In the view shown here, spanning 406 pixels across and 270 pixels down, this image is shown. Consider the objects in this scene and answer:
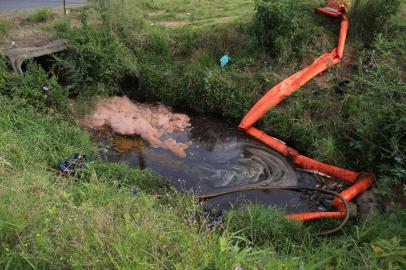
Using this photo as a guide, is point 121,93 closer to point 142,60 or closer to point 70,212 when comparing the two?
point 142,60

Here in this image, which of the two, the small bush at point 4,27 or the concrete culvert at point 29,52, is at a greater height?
the small bush at point 4,27

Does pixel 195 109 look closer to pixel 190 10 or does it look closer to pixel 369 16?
pixel 190 10

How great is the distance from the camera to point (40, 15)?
32.8 feet

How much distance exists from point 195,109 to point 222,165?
1.99 meters

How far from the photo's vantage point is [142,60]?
9586mm

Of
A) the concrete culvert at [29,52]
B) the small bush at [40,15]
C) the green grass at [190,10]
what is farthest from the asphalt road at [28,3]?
the concrete culvert at [29,52]

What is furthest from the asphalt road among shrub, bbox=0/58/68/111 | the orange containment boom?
the orange containment boom

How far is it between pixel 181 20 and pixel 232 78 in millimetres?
2830

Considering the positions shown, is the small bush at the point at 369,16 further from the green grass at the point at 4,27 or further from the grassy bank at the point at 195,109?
the green grass at the point at 4,27

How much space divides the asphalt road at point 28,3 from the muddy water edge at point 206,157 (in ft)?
13.7

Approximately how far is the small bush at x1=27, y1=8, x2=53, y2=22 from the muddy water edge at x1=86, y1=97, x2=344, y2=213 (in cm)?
315

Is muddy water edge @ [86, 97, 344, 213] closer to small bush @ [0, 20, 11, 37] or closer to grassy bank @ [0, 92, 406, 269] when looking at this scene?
grassy bank @ [0, 92, 406, 269]

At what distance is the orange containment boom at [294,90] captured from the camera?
6398 mm

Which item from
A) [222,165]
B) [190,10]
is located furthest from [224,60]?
[190,10]
